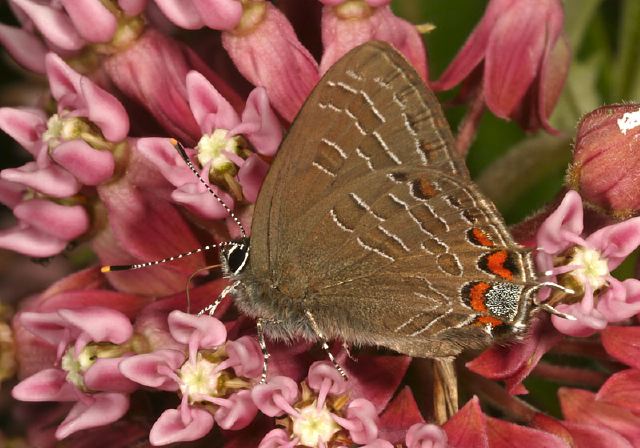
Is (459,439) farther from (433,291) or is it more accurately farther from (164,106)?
(164,106)

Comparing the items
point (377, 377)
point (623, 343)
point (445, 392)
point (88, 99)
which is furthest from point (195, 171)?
point (623, 343)

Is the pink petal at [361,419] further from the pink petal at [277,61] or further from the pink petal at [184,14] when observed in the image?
the pink petal at [184,14]

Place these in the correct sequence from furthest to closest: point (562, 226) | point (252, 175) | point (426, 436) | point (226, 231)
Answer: point (226, 231), point (252, 175), point (562, 226), point (426, 436)

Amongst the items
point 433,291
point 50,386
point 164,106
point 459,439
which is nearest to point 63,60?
point 164,106

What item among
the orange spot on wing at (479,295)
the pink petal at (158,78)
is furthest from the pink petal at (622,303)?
the pink petal at (158,78)

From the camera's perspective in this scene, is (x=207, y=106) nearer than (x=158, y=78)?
Yes

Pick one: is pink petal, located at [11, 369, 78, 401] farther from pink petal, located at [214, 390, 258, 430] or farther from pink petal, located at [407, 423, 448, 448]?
pink petal, located at [407, 423, 448, 448]

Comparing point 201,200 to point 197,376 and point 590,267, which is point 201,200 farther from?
point 590,267
